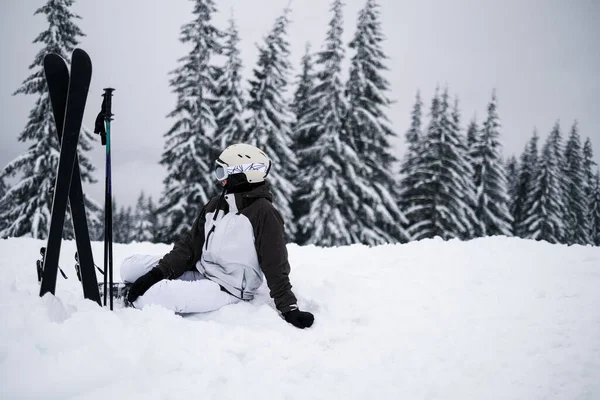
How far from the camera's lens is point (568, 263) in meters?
4.72

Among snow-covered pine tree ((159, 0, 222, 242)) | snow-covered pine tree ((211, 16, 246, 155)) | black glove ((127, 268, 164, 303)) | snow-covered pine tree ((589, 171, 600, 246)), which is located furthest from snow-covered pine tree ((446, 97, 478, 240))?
black glove ((127, 268, 164, 303))

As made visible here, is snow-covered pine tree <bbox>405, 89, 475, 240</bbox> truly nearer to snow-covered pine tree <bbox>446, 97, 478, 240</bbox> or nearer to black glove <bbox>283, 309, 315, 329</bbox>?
snow-covered pine tree <bbox>446, 97, 478, 240</bbox>

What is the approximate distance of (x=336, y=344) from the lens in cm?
303

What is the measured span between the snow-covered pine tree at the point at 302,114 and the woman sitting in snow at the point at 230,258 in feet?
51.3

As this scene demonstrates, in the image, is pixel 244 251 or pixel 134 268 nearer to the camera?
pixel 244 251

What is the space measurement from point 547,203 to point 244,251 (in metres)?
31.7

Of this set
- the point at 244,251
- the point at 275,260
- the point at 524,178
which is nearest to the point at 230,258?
the point at 244,251

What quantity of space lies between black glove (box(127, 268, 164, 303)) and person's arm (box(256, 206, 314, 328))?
3.25ft

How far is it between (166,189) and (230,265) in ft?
52.8

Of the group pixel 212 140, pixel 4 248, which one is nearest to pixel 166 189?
pixel 212 140

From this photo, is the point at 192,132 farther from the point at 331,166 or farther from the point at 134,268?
the point at 134,268

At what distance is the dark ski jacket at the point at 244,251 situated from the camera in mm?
3332

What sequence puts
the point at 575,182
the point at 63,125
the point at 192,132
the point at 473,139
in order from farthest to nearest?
the point at 575,182 → the point at 473,139 → the point at 192,132 → the point at 63,125

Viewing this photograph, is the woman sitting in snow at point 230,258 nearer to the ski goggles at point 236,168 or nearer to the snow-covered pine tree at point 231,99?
the ski goggles at point 236,168
